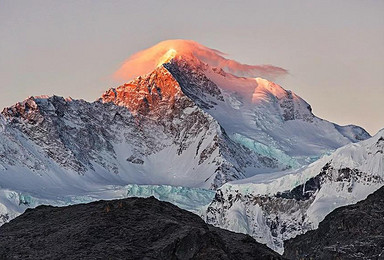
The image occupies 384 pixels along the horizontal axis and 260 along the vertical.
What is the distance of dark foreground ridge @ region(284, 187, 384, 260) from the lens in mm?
103938

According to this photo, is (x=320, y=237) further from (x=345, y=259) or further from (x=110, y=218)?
(x=110, y=218)

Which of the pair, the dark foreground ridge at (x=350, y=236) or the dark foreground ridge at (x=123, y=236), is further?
the dark foreground ridge at (x=350, y=236)

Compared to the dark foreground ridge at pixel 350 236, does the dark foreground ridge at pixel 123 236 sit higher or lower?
higher

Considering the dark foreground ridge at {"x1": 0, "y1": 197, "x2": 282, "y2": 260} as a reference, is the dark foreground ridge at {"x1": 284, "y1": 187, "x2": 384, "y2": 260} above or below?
below

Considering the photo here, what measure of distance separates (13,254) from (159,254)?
7.97 metres

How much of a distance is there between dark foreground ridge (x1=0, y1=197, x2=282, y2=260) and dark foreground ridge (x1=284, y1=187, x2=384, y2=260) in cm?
4758

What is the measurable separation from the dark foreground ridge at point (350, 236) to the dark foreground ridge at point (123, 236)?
47.6 meters

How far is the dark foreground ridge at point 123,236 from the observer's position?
1946 inches

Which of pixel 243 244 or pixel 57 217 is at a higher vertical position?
pixel 57 217

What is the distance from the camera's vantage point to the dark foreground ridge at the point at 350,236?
4092 inches

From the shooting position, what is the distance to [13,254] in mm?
51781

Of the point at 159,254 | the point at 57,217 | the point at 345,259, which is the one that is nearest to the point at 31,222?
the point at 57,217

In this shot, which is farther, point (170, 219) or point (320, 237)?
point (320, 237)

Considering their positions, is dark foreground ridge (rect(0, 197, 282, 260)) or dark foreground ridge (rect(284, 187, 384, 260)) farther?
dark foreground ridge (rect(284, 187, 384, 260))
